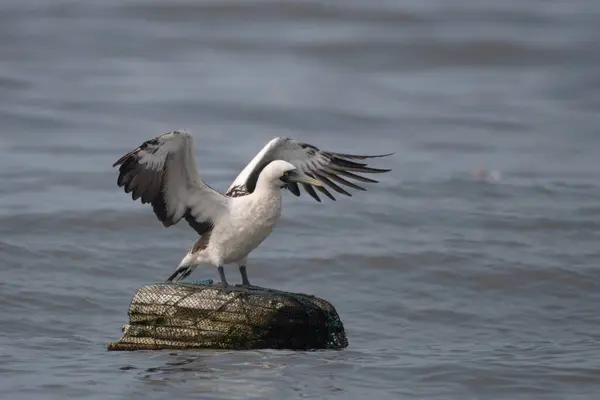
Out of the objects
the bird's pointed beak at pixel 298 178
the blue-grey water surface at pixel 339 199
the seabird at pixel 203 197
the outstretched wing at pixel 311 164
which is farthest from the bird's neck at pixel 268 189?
the blue-grey water surface at pixel 339 199

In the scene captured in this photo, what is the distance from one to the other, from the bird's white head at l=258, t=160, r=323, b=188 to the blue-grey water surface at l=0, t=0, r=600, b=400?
1264 mm

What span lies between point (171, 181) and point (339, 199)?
19.9ft

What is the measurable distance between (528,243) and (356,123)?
19.5ft

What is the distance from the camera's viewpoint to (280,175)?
9.58 meters

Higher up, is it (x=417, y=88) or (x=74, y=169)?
(x=417, y=88)

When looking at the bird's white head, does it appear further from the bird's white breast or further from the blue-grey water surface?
the blue-grey water surface

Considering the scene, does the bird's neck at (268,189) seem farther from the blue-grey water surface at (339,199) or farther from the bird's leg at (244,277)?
the blue-grey water surface at (339,199)

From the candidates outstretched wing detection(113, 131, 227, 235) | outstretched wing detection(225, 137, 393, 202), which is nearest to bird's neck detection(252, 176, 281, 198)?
outstretched wing detection(113, 131, 227, 235)

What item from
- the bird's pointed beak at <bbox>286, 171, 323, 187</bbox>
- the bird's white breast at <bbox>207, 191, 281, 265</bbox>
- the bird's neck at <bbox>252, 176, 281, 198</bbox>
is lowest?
the bird's white breast at <bbox>207, 191, 281, 265</bbox>

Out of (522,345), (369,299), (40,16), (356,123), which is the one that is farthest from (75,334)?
(40,16)

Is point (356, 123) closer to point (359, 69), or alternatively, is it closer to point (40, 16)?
point (359, 69)

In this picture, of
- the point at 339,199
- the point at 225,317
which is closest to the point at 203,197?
the point at 225,317

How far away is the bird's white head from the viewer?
957 centimetres

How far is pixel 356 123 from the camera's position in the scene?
19.5m
